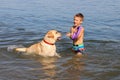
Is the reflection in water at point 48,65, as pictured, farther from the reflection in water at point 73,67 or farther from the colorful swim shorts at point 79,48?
the colorful swim shorts at point 79,48

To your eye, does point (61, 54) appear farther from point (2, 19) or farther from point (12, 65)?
point (2, 19)

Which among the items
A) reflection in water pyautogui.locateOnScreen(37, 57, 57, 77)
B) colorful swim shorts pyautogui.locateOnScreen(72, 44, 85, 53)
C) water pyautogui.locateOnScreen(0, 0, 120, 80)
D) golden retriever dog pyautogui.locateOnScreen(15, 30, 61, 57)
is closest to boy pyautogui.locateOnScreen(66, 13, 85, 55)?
colorful swim shorts pyautogui.locateOnScreen(72, 44, 85, 53)

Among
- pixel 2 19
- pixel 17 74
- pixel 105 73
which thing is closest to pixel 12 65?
pixel 17 74

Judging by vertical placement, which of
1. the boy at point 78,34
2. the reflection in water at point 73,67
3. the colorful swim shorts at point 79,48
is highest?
the boy at point 78,34

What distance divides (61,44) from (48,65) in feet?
8.10

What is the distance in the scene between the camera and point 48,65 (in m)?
7.63

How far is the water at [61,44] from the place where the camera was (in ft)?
22.8

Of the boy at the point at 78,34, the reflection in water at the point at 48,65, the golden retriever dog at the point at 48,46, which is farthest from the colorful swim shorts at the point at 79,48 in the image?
the reflection in water at the point at 48,65

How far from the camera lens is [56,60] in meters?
8.17

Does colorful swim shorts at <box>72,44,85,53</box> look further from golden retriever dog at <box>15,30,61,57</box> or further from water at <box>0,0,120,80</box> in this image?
golden retriever dog at <box>15,30,61,57</box>

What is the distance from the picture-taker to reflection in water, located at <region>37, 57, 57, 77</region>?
693cm

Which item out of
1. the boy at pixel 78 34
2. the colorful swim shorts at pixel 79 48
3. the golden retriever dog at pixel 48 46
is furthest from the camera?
the colorful swim shorts at pixel 79 48

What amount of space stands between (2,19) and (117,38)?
6745mm

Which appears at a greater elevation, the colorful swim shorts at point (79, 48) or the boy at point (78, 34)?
the boy at point (78, 34)
